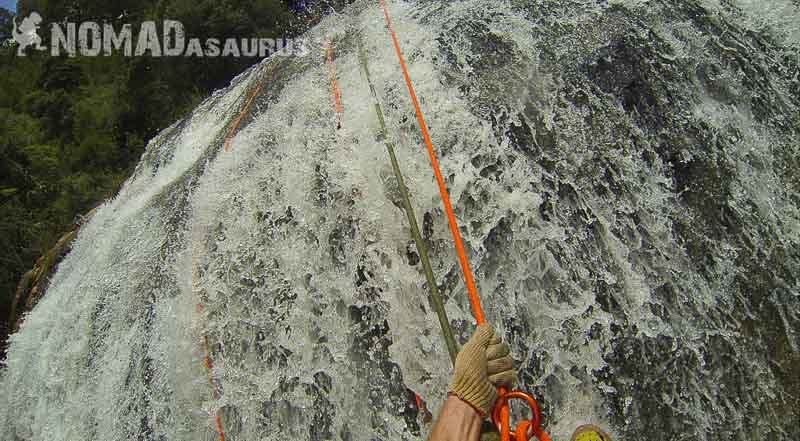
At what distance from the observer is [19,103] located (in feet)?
41.3

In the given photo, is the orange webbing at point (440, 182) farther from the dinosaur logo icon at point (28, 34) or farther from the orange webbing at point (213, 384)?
the dinosaur logo icon at point (28, 34)

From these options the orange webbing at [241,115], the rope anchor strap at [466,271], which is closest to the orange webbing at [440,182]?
the rope anchor strap at [466,271]

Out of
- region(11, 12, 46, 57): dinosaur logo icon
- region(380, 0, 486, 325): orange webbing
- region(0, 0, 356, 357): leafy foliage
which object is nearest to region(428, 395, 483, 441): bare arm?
region(380, 0, 486, 325): orange webbing

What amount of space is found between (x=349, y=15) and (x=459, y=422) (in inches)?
182

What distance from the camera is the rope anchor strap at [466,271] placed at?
1.77 meters

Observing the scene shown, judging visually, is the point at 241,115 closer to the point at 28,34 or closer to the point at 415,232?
the point at 415,232

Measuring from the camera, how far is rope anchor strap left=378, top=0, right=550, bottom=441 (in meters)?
1.77

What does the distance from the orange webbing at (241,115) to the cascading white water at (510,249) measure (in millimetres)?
210

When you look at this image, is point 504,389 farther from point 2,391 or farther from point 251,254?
point 2,391

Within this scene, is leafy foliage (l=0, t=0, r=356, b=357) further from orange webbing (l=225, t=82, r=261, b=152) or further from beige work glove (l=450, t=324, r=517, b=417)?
beige work glove (l=450, t=324, r=517, b=417)

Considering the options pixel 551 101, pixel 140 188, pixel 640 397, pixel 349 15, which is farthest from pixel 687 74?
pixel 140 188

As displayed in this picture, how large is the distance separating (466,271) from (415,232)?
36 centimetres

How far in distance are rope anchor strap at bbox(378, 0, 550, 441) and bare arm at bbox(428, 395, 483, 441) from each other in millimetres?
85

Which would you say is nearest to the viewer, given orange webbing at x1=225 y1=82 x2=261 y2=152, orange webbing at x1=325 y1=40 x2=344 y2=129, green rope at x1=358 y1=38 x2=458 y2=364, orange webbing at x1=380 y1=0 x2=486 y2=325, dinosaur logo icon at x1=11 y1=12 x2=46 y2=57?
green rope at x1=358 y1=38 x2=458 y2=364
